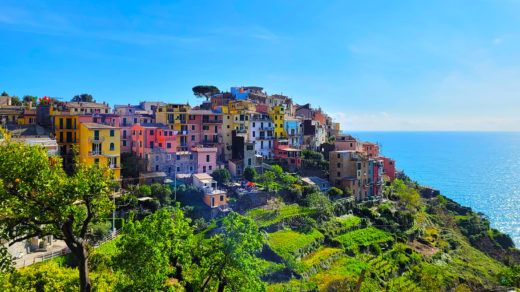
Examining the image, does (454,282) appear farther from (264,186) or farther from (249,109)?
(249,109)

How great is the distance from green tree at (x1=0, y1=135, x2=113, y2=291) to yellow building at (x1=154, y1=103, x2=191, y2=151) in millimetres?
34979

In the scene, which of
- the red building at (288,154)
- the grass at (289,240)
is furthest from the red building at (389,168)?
the grass at (289,240)

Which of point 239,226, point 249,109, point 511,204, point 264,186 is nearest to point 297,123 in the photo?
point 249,109

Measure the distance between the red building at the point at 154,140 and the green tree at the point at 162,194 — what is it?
314 inches

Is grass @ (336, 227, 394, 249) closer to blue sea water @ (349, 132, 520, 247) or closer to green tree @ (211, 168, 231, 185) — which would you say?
green tree @ (211, 168, 231, 185)

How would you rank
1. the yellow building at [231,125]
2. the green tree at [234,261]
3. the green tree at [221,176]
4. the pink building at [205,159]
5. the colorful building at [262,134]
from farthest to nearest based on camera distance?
the colorful building at [262,134]
the yellow building at [231,125]
the pink building at [205,159]
the green tree at [221,176]
the green tree at [234,261]

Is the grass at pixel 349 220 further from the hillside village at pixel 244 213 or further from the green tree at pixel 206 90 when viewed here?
the green tree at pixel 206 90

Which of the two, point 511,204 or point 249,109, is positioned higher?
point 249,109

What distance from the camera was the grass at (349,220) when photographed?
42219mm

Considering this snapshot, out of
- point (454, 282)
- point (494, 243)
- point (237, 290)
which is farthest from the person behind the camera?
point (494, 243)

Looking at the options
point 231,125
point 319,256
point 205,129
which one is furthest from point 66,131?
point 319,256

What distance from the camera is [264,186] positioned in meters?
43.5

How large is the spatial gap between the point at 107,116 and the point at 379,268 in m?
40.7

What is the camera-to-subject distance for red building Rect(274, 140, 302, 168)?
5407 centimetres
